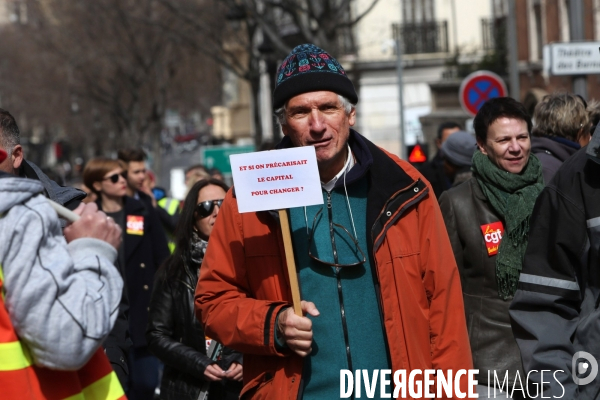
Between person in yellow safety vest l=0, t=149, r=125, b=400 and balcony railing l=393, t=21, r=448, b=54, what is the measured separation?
116ft

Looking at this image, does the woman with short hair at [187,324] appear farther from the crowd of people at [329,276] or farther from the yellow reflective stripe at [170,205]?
the yellow reflective stripe at [170,205]

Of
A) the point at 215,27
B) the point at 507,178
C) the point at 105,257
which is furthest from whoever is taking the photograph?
the point at 215,27

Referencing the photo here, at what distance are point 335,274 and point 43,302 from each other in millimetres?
1264

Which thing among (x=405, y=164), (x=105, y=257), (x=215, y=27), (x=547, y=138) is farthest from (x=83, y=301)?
(x=215, y=27)

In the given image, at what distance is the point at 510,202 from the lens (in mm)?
5188

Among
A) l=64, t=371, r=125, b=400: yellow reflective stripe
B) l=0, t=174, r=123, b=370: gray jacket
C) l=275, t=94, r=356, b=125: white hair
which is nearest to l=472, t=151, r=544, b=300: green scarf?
l=275, t=94, r=356, b=125: white hair

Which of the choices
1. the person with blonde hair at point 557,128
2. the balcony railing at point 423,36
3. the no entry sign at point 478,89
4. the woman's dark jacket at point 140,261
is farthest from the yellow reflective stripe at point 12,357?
the balcony railing at point 423,36

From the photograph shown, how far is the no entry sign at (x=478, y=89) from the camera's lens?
1521cm

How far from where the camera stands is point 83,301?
2.89 m


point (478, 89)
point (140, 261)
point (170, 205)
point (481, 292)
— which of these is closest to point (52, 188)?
point (481, 292)

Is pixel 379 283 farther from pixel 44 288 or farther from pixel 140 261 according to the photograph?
pixel 140 261

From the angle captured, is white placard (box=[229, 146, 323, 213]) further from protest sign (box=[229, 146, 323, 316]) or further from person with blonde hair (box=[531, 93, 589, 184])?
person with blonde hair (box=[531, 93, 589, 184])

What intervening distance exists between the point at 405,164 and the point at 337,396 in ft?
3.04

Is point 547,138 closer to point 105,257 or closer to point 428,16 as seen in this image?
point 105,257
